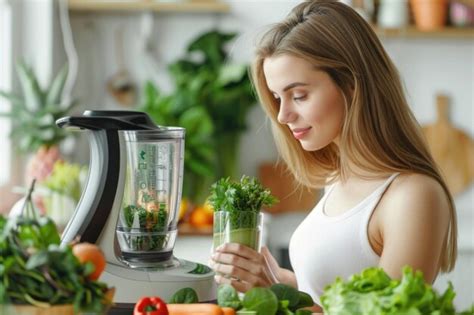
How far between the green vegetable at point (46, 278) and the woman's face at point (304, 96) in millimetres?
657

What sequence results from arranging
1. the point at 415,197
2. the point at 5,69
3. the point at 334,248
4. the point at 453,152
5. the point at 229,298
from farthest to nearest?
→ the point at 453,152 < the point at 5,69 < the point at 334,248 < the point at 415,197 < the point at 229,298

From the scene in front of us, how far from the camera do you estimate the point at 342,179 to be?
2027 millimetres

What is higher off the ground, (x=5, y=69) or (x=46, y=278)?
(x=5, y=69)

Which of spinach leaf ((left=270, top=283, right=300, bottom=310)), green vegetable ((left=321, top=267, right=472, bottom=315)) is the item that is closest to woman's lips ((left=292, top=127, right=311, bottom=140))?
spinach leaf ((left=270, top=283, right=300, bottom=310))

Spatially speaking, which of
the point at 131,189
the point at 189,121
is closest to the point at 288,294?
the point at 131,189

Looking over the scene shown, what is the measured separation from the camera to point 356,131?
5.97 feet

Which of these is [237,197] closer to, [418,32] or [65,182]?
[65,182]

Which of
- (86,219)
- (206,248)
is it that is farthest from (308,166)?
(206,248)

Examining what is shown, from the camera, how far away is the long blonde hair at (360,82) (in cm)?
182

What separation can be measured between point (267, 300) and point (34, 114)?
2.60 metres

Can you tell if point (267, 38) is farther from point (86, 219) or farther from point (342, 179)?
point (86, 219)

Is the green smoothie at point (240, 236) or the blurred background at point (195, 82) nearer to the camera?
the green smoothie at point (240, 236)

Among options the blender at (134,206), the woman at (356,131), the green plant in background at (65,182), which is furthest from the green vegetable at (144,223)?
the green plant in background at (65,182)

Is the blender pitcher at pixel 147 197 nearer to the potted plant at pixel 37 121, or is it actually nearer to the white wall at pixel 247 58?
the potted plant at pixel 37 121
